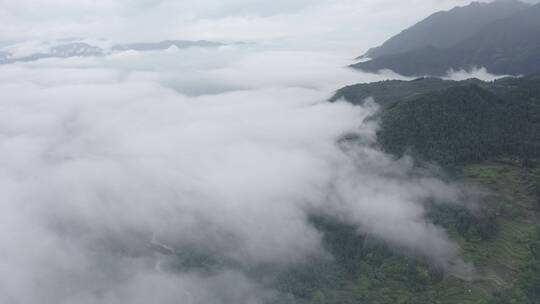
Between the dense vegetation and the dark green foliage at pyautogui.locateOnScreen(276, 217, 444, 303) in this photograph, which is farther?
the dark green foliage at pyautogui.locateOnScreen(276, 217, 444, 303)

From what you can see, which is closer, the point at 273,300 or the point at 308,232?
the point at 273,300

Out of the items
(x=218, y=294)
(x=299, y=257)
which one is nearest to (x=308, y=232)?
(x=299, y=257)

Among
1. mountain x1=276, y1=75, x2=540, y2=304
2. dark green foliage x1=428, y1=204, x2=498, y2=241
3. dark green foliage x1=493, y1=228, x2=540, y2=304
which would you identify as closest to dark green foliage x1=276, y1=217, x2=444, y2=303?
mountain x1=276, y1=75, x2=540, y2=304

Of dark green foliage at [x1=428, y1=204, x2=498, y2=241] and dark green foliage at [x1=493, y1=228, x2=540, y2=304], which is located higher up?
dark green foliage at [x1=428, y1=204, x2=498, y2=241]

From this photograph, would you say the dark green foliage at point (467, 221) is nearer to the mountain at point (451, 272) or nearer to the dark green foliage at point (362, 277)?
the mountain at point (451, 272)

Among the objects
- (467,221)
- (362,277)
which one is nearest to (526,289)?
(467,221)

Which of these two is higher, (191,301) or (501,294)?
(501,294)

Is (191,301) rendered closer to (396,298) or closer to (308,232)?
(308,232)

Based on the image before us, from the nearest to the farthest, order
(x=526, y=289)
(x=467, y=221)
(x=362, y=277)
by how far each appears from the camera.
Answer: (x=526, y=289), (x=362, y=277), (x=467, y=221)

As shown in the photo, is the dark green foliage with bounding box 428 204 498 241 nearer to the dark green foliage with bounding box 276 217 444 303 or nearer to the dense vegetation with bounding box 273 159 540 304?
the dense vegetation with bounding box 273 159 540 304

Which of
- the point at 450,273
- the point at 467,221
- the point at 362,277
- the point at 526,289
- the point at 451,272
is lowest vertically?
the point at 362,277

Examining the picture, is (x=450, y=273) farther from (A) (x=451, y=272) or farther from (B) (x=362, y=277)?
(B) (x=362, y=277)
